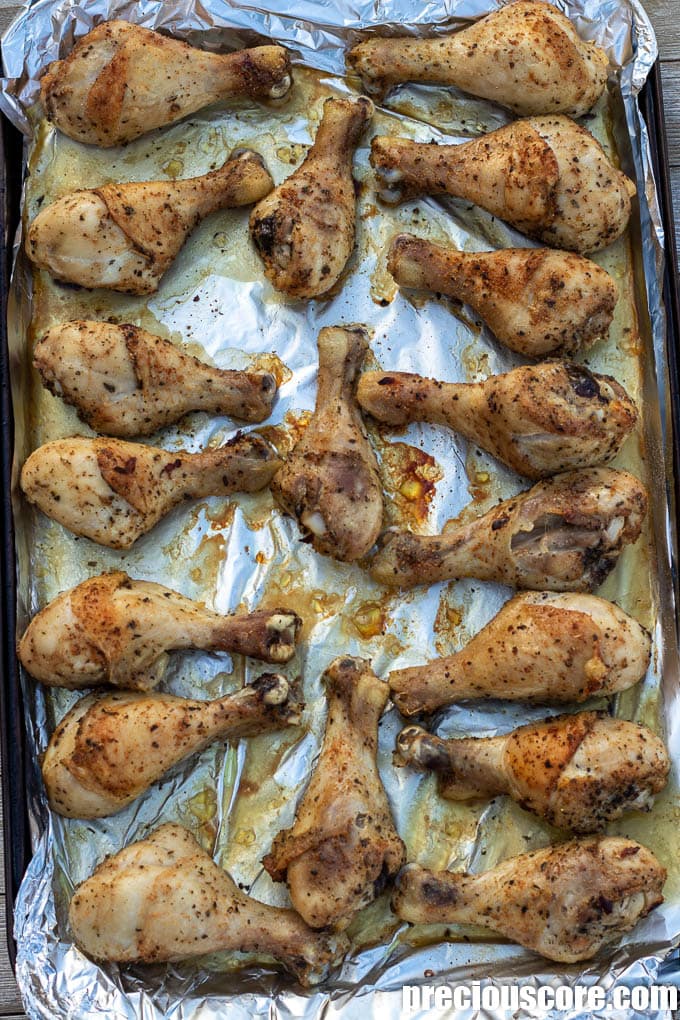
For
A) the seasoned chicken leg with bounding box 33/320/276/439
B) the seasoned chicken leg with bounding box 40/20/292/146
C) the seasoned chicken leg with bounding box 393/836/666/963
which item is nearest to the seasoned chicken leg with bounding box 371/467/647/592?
the seasoned chicken leg with bounding box 33/320/276/439

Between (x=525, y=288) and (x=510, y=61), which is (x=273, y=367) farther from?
(x=510, y=61)

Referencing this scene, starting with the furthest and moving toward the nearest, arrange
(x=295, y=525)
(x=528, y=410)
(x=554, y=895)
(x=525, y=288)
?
(x=295, y=525) → (x=525, y=288) → (x=528, y=410) → (x=554, y=895)

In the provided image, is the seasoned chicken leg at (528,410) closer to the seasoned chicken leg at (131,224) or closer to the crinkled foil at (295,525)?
the crinkled foil at (295,525)

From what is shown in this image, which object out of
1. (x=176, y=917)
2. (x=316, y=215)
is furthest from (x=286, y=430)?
(x=176, y=917)

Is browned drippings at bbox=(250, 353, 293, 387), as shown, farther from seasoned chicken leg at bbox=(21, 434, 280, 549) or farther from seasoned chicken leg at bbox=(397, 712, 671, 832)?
seasoned chicken leg at bbox=(397, 712, 671, 832)

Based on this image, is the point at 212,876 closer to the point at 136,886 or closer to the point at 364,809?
the point at 136,886
